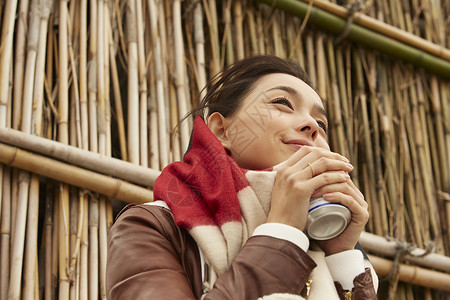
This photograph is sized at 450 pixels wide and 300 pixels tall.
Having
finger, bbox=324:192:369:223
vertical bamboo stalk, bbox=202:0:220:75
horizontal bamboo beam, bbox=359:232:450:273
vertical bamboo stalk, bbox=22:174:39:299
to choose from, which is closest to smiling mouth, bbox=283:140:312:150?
finger, bbox=324:192:369:223

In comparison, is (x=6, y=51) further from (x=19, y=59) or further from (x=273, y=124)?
(x=273, y=124)

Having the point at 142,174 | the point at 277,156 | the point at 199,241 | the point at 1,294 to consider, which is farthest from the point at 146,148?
the point at 199,241

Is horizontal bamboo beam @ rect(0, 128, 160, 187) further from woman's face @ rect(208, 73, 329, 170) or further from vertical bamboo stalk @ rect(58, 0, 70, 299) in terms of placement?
woman's face @ rect(208, 73, 329, 170)

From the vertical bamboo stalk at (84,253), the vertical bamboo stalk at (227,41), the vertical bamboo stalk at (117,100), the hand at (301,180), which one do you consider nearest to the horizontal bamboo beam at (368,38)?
the vertical bamboo stalk at (227,41)

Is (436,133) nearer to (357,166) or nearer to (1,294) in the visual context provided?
(357,166)

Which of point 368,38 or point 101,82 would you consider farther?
point 368,38

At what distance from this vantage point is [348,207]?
3.72ft

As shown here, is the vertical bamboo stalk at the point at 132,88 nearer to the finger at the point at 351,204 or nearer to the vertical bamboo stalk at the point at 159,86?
the vertical bamboo stalk at the point at 159,86

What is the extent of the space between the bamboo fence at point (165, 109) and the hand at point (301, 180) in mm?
849

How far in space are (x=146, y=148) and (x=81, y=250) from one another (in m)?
0.42

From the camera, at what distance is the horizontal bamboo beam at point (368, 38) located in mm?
2621

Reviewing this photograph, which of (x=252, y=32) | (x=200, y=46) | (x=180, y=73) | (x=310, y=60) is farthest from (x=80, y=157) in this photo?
(x=310, y=60)

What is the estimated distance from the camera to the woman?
1044mm

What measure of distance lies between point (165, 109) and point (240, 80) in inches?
27.9
